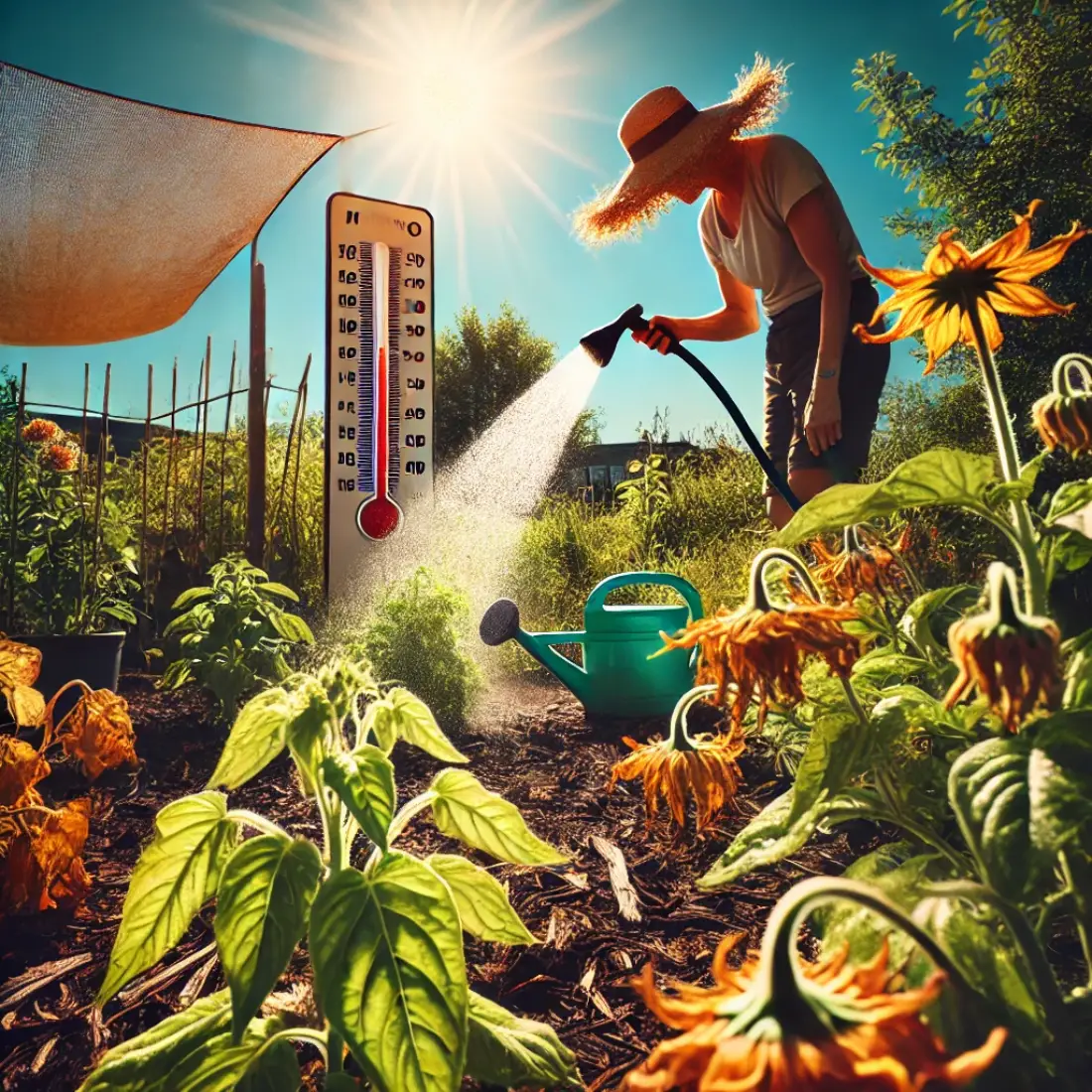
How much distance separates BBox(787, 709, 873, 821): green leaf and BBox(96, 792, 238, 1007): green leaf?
0.41 m

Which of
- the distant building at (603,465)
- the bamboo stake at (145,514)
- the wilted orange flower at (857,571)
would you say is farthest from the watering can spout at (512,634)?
the distant building at (603,465)

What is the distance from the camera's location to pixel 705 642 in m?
0.46


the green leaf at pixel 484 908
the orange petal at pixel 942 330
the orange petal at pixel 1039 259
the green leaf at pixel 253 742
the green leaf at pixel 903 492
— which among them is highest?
the orange petal at pixel 1039 259

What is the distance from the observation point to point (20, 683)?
110 centimetres

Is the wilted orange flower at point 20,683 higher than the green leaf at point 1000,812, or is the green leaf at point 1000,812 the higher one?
the wilted orange flower at point 20,683

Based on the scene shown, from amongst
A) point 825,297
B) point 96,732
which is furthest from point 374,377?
point 96,732

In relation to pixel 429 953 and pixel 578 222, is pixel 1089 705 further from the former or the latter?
pixel 578 222

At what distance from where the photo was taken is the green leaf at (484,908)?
0.63m

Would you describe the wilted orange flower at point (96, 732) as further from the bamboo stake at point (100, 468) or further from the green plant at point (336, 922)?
the bamboo stake at point (100, 468)

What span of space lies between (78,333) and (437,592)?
2.10m

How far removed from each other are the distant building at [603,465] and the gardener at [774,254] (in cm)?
436

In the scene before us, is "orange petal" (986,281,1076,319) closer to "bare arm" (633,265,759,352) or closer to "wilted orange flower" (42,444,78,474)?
"bare arm" (633,265,759,352)

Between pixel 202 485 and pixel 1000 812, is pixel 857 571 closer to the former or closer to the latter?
pixel 1000 812

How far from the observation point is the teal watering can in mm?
1982
